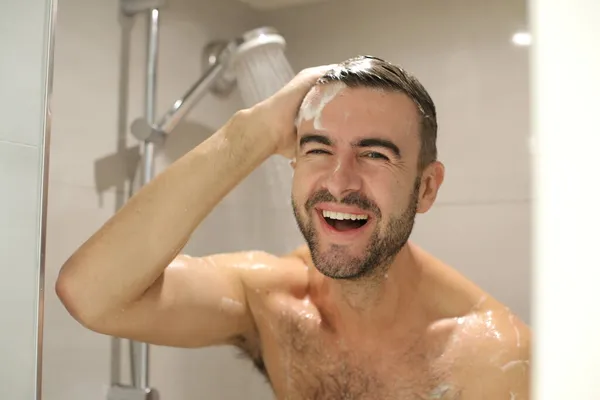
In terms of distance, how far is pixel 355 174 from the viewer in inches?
34.9

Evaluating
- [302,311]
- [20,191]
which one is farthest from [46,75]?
[302,311]

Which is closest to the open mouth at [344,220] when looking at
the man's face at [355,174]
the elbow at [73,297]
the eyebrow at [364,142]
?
the man's face at [355,174]

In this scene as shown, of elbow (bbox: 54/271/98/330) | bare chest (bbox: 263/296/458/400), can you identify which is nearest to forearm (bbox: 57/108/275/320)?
elbow (bbox: 54/271/98/330)

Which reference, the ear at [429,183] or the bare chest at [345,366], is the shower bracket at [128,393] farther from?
the ear at [429,183]

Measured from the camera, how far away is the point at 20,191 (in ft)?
2.60

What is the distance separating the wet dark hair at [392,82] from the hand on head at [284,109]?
3 cm

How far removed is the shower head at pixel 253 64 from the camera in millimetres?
1206

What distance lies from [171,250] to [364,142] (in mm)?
306

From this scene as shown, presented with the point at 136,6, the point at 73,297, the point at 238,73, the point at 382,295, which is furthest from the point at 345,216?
the point at 136,6

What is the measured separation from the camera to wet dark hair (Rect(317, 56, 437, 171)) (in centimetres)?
90

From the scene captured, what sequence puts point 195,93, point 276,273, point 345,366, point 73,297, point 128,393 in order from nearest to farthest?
point 73,297 → point 345,366 → point 276,273 → point 128,393 → point 195,93

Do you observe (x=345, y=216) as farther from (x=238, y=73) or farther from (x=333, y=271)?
(x=238, y=73)

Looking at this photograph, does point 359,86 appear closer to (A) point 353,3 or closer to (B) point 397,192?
(B) point 397,192

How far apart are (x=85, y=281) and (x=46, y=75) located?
273 millimetres
